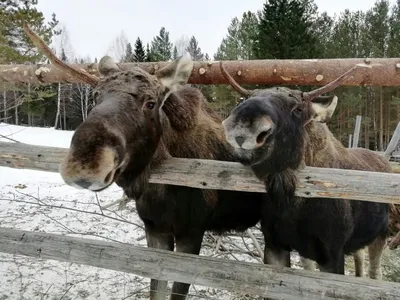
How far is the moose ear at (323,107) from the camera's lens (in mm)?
2664

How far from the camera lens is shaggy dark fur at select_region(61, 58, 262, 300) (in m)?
1.94

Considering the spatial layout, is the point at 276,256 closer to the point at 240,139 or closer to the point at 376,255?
the point at 240,139

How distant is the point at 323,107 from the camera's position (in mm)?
2682

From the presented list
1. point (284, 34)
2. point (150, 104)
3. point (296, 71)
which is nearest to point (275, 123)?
point (150, 104)

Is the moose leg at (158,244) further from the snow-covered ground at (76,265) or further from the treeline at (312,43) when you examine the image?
the treeline at (312,43)

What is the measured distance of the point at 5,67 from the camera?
5270 mm

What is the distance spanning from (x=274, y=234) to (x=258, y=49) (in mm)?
17596

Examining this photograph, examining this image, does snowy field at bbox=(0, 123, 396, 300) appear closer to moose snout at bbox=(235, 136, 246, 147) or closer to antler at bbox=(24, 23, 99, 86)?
moose snout at bbox=(235, 136, 246, 147)

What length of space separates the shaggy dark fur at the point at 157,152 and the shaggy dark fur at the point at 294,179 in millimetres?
436

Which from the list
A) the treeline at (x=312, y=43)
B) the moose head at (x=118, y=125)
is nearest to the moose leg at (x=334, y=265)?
the moose head at (x=118, y=125)

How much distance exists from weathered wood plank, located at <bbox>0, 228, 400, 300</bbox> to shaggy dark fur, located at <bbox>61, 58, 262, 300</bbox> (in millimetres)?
405

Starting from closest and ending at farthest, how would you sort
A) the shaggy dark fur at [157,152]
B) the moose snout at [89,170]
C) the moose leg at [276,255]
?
the moose snout at [89,170]
the shaggy dark fur at [157,152]
the moose leg at [276,255]

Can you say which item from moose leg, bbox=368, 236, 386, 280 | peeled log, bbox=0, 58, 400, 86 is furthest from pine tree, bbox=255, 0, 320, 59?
moose leg, bbox=368, 236, 386, 280

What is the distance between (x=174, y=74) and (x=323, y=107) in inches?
43.3
